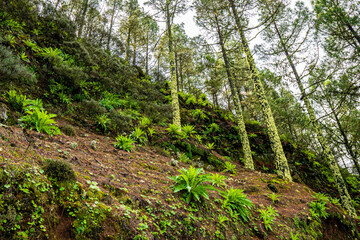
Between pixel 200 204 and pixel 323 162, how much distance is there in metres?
15.3

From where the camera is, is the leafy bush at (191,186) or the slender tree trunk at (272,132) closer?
the leafy bush at (191,186)

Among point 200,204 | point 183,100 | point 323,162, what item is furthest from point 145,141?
point 323,162

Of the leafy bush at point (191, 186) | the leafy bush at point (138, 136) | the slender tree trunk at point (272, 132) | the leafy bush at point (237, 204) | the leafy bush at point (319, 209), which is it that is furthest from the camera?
the slender tree trunk at point (272, 132)

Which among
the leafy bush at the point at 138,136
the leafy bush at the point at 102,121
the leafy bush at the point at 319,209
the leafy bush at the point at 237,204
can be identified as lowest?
the leafy bush at the point at 319,209

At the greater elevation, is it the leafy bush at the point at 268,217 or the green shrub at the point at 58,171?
the green shrub at the point at 58,171

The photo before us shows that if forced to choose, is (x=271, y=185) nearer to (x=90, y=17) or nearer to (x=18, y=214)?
(x=18, y=214)

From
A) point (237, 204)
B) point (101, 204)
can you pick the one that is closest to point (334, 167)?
point (237, 204)

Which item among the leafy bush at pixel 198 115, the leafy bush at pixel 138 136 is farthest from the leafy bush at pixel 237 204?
the leafy bush at pixel 198 115

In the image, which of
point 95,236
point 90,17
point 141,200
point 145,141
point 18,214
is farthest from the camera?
point 90,17

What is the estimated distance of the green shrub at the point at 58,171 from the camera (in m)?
2.20

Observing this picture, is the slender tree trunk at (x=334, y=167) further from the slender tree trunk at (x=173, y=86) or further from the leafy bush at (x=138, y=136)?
the leafy bush at (x=138, y=136)

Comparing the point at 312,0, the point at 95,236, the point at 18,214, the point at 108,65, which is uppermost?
the point at 312,0

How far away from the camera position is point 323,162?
543 inches

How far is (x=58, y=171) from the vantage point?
227 centimetres
